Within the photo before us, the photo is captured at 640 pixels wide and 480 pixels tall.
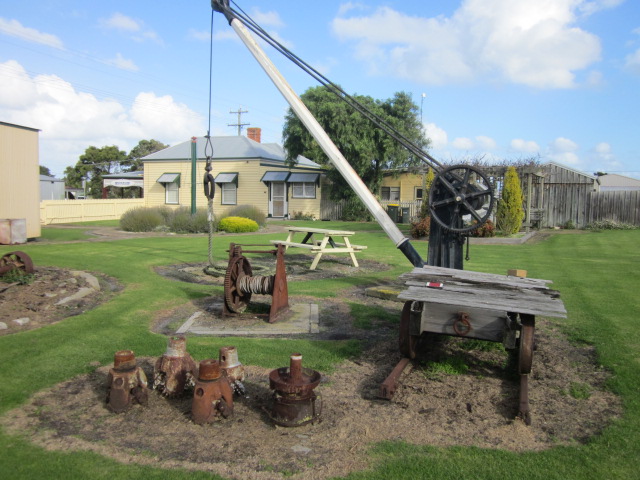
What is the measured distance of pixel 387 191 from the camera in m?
34.7

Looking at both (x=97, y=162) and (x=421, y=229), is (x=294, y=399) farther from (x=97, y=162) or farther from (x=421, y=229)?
(x=97, y=162)

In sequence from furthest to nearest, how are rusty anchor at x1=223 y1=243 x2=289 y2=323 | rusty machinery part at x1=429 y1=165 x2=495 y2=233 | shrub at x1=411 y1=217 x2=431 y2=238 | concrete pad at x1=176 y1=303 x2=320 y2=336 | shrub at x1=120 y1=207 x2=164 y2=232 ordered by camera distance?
shrub at x1=120 y1=207 x2=164 y2=232
shrub at x1=411 y1=217 x2=431 y2=238
rusty anchor at x1=223 y1=243 x2=289 y2=323
concrete pad at x1=176 y1=303 x2=320 y2=336
rusty machinery part at x1=429 y1=165 x2=495 y2=233

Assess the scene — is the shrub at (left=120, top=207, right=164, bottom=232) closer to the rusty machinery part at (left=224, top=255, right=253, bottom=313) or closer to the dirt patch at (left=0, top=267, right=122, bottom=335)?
the dirt patch at (left=0, top=267, right=122, bottom=335)

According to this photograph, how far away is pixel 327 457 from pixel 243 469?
54 centimetres

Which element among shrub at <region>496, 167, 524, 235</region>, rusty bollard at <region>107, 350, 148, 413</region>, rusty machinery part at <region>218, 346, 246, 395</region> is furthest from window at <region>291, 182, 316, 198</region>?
rusty bollard at <region>107, 350, 148, 413</region>

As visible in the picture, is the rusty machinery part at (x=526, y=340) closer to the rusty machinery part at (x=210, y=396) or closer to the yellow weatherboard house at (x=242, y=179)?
the rusty machinery part at (x=210, y=396)

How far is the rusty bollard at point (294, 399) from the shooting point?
3846 mm

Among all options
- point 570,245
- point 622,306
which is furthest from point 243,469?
point 570,245

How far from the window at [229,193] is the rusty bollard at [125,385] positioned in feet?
102

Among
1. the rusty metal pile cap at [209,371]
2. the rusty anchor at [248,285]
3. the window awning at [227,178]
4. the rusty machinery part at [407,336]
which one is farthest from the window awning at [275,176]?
the rusty metal pile cap at [209,371]

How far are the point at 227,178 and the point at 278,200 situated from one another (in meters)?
3.58

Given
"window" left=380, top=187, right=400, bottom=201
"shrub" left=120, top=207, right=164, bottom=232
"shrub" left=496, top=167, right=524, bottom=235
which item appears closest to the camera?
"shrub" left=496, top=167, right=524, bottom=235

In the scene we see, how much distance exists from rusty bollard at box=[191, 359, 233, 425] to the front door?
98.3 feet

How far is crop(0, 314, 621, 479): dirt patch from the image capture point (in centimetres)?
343
